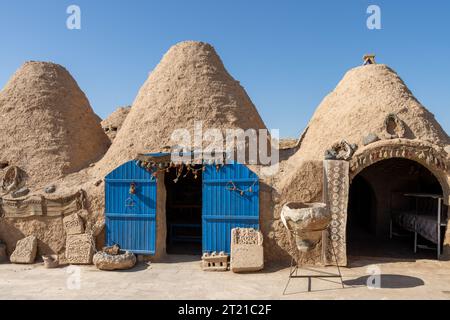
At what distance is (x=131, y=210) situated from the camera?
9.93m

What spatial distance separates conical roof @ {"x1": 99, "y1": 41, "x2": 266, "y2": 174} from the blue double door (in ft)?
5.23

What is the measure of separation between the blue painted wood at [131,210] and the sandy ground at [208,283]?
71 cm

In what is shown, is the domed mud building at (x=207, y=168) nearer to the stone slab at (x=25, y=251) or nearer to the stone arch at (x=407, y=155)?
the stone arch at (x=407, y=155)

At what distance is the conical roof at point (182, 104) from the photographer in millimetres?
11820

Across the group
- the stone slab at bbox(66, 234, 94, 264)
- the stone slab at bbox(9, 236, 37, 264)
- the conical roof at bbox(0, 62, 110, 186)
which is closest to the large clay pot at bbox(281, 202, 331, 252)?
the stone slab at bbox(66, 234, 94, 264)

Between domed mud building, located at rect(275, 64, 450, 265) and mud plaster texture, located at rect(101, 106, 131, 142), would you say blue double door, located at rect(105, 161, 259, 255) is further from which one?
mud plaster texture, located at rect(101, 106, 131, 142)

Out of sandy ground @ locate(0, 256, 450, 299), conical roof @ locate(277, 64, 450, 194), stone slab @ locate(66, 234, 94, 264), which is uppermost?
conical roof @ locate(277, 64, 450, 194)

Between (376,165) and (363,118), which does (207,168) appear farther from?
(376,165)

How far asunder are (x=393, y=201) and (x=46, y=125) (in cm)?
1349

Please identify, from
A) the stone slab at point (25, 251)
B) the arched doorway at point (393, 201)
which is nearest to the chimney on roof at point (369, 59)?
the arched doorway at point (393, 201)

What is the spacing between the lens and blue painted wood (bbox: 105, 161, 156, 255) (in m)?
9.82

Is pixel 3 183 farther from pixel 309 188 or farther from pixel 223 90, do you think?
pixel 309 188

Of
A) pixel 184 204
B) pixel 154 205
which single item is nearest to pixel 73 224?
pixel 154 205
